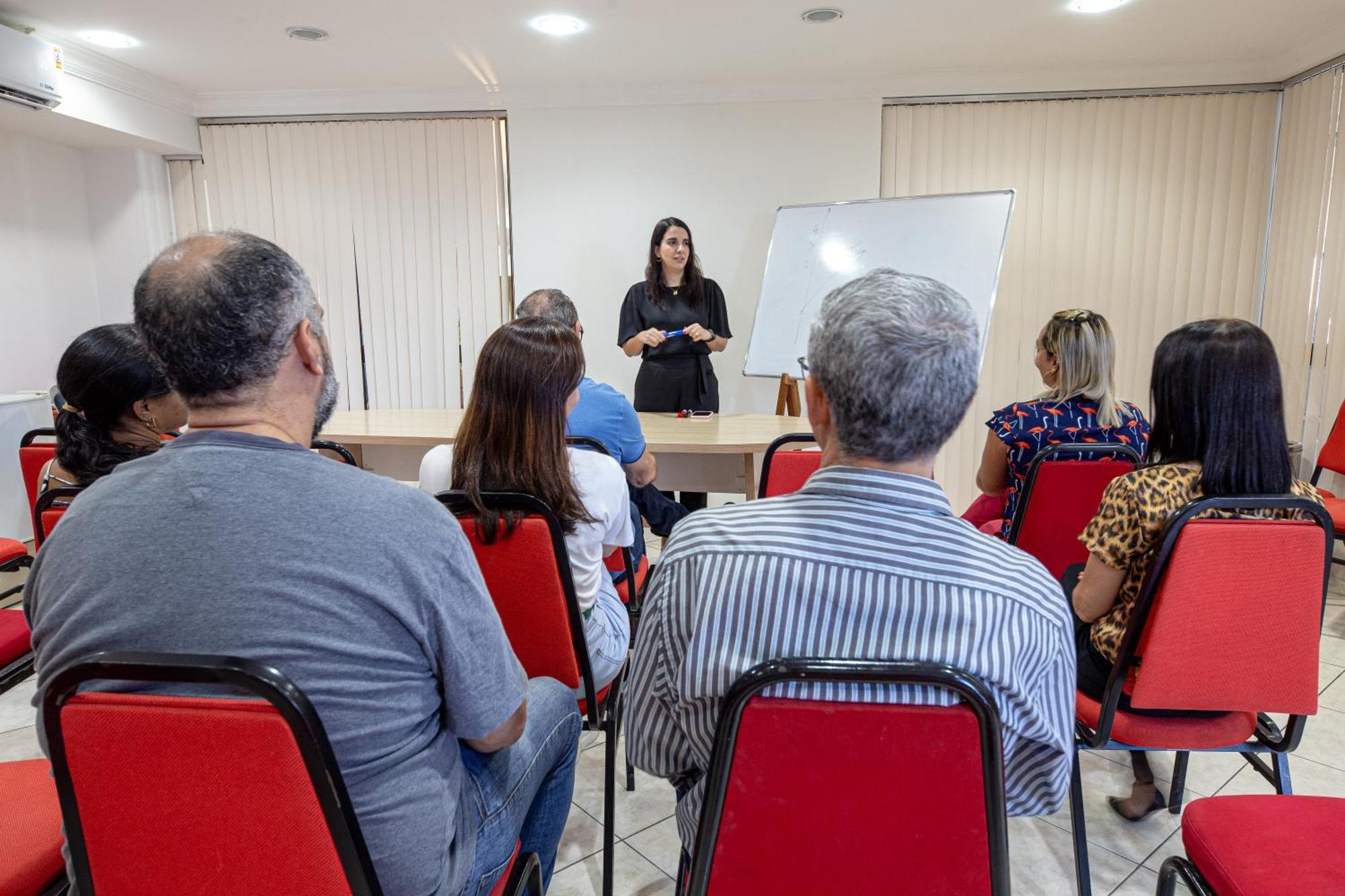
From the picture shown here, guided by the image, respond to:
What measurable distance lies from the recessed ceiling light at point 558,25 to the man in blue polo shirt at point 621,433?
1.68m

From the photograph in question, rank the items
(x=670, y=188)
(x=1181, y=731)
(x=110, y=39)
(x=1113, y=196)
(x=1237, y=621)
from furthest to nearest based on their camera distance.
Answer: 1. (x=670, y=188)
2. (x=1113, y=196)
3. (x=110, y=39)
4. (x=1181, y=731)
5. (x=1237, y=621)

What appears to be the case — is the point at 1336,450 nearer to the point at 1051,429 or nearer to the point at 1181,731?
the point at 1051,429

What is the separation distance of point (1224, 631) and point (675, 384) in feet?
9.74

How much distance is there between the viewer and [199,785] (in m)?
0.75

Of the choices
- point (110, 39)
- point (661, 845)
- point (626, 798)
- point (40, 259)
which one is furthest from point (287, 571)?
point (40, 259)

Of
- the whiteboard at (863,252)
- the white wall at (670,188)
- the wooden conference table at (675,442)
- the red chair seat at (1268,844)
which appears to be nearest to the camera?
the red chair seat at (1268,844)

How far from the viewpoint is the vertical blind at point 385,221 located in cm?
485

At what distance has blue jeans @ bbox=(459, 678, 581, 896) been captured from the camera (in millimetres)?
1068

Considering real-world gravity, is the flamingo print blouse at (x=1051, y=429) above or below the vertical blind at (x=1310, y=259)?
below

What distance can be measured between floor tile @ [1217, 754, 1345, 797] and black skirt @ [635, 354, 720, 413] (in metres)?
2.71

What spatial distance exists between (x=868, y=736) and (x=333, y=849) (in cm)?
55

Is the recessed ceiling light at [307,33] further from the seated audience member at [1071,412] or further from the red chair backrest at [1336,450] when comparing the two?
the red chair backrest at [1336,450]

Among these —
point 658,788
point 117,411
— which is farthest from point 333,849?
point 117,411

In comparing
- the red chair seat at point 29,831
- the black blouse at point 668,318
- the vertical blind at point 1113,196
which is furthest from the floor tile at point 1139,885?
the vertical blind at point 1113,196
